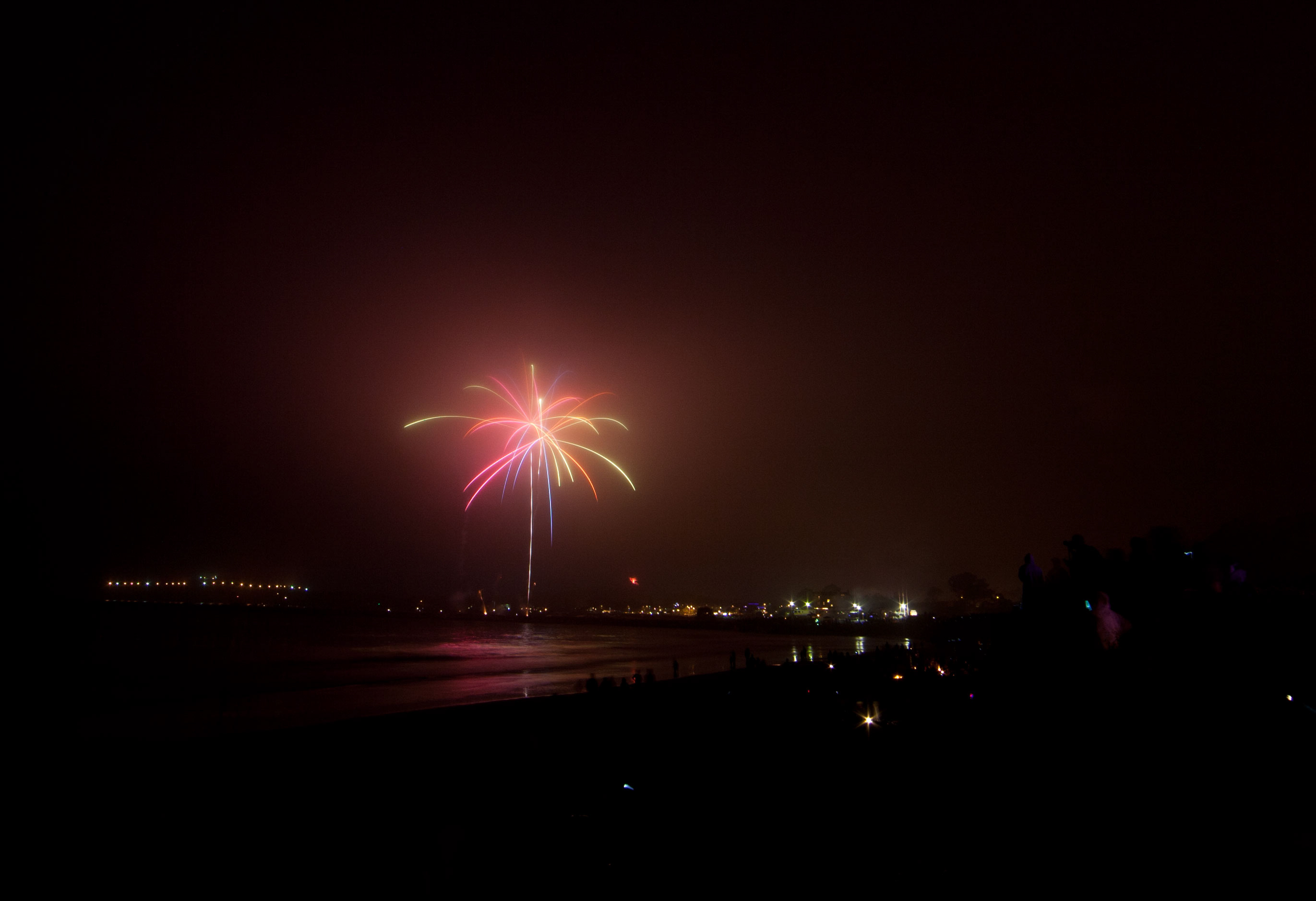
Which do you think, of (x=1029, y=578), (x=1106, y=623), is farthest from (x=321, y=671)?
(x=1106, y=623)

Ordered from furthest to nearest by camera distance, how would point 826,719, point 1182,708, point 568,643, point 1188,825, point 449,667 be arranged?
→ point 568,643 → point 449,667 → point 826,719 → point 1182,708 → point 1188,825

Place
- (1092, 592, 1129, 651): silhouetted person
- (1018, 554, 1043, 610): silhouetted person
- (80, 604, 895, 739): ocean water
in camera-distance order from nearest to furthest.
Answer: (1092, 592, 1129, 651): silhouetted person → (1018, 554, 1043, 610): silhouetted person → (80, 604, 895, 739): ocean water

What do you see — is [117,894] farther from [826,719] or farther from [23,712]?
[23,712]

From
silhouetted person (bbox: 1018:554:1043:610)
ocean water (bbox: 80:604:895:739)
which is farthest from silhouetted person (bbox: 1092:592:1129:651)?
ocean water (bbox: 80:604:895:739)

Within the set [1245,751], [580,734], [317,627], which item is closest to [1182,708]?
[1245,751]

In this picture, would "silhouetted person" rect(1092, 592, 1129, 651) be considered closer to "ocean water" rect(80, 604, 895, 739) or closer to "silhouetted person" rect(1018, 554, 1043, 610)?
"silhouetted person" rect(1018, 554, 1043, 610)

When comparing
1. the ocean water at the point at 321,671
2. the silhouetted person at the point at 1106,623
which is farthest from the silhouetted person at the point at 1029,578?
the ocean water at the point at 321,671

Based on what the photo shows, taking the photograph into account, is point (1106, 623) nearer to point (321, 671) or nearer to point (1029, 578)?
point (1029, 578)

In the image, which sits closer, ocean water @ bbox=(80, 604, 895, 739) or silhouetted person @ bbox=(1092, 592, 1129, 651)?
silhouetted person @ bbox=(1092, 592, 1129, 651)
